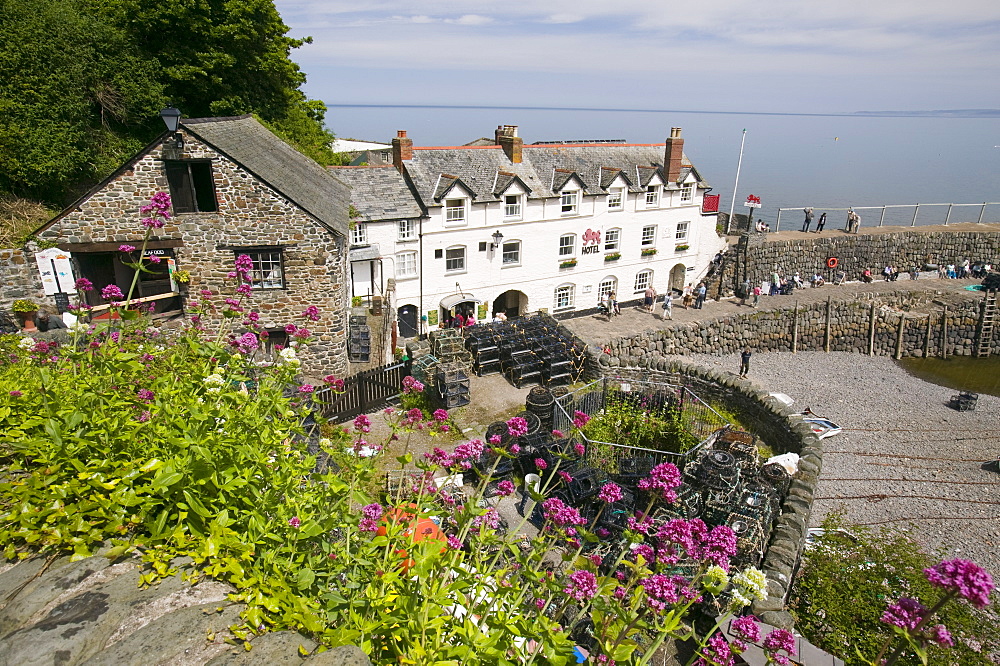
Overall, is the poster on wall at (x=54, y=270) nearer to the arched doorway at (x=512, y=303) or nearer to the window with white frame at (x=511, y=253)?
the window with white frame at (x=511, y=253)

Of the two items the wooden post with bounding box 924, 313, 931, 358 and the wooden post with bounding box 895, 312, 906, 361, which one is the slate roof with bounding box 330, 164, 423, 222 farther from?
the wooden post with bounding box 924, 313, 931, 358

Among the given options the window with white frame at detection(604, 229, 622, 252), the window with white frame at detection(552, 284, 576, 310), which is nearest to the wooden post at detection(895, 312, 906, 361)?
the window with white frame at detection(604, 229, 622, 252)

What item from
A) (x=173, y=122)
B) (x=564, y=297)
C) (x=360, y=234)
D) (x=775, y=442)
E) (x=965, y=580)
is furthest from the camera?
(x=564, y=297)

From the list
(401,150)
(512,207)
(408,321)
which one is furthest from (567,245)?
(401,150)

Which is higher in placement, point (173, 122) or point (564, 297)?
point (173, 122)

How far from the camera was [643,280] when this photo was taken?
37281 millimetres

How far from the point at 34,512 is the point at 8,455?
1505 mm

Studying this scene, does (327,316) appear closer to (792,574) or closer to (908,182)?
(792,574)

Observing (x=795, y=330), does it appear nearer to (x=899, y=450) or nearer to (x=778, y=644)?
(x=899, y=450)

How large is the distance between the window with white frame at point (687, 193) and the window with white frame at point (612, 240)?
17.4 ft

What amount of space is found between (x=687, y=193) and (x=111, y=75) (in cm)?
3199

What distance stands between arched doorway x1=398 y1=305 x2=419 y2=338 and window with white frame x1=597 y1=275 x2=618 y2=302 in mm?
12349

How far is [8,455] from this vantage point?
4730 millimetres

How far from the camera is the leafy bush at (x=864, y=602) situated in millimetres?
10453
